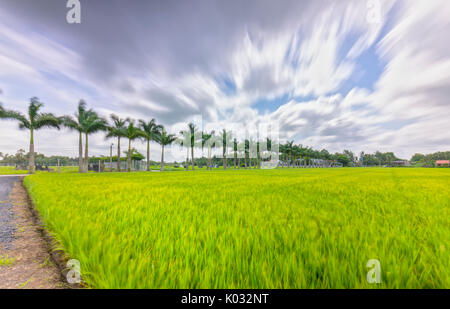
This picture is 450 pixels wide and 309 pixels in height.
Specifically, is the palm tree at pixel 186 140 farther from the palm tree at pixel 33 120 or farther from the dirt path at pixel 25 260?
the dirt path at pixel 25 260

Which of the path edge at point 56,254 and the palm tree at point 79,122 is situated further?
the palm tree at point 79,122

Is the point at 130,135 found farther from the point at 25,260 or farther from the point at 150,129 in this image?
the point at 25,260

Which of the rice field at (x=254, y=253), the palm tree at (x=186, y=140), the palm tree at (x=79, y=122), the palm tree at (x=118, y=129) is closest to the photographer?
the rice field at (x=254, y=253)

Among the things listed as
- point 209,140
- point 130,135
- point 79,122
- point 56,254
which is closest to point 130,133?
point 130,135

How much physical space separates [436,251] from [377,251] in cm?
53

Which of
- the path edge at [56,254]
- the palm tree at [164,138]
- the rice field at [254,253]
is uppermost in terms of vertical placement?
the palm tree at [164,138]

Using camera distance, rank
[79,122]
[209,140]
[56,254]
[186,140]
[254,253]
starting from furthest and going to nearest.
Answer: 1. [209,140]
2. [186,140]
3. [79,122]
4. [56,254]
5. [254,253]

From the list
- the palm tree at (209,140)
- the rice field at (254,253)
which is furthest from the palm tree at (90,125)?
the rice field at (254,253)

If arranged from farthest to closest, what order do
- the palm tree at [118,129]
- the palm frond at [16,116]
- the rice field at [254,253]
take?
the palm tree at [118,129], the palm frond at [16,116], the rice field at [254,253]

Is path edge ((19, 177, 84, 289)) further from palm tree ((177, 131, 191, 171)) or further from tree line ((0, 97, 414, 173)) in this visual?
palm tree ((177, 131, 191, 171))

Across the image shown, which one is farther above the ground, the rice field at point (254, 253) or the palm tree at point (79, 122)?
the palm tree at point (79, 122)

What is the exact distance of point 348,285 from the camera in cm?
99

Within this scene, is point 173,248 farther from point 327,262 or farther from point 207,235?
point 327,262
